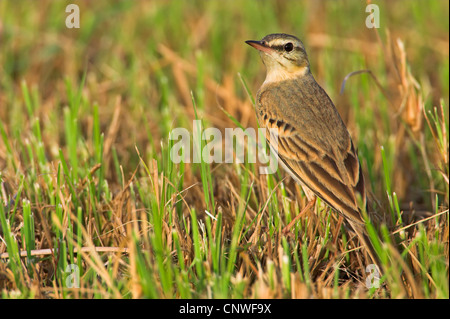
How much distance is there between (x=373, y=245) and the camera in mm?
3547

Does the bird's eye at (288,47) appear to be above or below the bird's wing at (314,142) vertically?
above

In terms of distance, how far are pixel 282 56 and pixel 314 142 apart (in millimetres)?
908

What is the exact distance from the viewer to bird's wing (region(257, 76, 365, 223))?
3.91 meters

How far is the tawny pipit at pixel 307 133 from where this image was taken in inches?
153

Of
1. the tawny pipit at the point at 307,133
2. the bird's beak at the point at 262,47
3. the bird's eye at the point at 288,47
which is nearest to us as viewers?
the tawny pipit at the point at 307,133

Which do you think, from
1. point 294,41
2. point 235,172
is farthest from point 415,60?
point 235,172

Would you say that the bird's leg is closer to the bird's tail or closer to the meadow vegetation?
the meadow vegetation

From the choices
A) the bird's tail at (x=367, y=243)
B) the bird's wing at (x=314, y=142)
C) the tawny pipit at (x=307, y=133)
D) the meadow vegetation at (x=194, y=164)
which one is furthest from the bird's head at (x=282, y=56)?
the bird's tail at (x=367, y=243)

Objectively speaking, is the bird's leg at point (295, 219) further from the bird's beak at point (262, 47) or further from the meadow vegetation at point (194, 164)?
the bird's beak at point (262, 47)

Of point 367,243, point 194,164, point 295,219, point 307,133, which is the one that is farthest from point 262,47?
point 367,243

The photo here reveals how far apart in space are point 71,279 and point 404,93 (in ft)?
10.3

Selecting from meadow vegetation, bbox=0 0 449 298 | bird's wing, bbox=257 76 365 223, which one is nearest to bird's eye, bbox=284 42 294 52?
bird's wing, bbox=257 76 365 223

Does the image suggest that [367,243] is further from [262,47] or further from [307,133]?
[262,47]

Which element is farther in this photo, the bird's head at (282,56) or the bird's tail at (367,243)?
the bird's head at (282,56)
